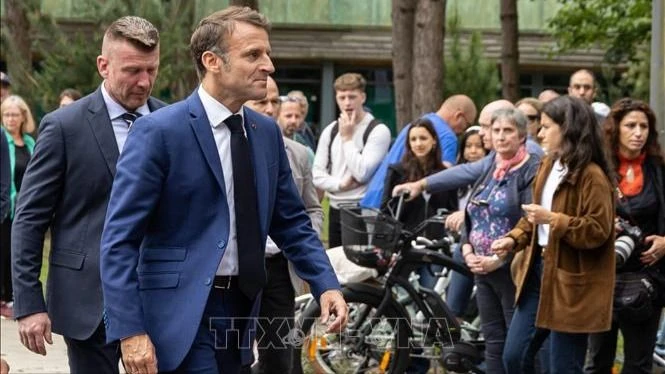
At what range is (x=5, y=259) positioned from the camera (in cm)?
1443

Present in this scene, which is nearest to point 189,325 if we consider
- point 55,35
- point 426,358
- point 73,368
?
point 73,368

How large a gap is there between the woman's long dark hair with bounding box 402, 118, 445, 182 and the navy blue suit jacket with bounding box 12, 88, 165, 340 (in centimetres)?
457

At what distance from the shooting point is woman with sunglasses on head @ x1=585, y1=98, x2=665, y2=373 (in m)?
8.55

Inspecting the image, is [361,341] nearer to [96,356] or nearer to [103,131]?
[96,356]

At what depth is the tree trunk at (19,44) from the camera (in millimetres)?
26141

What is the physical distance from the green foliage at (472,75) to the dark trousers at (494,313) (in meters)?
28.2

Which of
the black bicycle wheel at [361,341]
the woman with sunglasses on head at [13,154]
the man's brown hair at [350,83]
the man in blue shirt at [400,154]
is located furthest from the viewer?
the woman with sunglasses on head at [13,154]

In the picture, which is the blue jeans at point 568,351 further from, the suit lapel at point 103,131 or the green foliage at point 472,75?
the green foliage at point 472,75

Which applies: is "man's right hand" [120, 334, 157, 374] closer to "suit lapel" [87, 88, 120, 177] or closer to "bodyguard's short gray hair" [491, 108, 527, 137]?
"suit lapel" [87, 88, 120, 177]

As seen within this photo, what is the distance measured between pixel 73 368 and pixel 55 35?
19423mm

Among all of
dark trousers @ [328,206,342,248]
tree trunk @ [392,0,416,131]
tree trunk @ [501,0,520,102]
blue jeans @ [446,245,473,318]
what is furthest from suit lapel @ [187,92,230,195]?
tree trunk @ [501,0,520,102]

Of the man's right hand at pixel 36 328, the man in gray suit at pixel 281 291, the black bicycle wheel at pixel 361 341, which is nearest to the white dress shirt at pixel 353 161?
the black bicycle wheel at pixel 361 341

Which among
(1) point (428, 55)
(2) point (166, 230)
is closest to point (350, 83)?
(1) point (428, 55)

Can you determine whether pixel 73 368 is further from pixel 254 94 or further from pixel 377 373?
pixel 377 373
